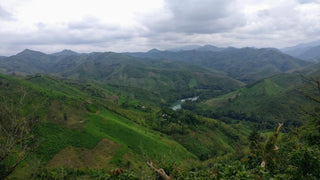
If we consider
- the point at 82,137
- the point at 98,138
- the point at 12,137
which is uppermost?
the point at 12,137

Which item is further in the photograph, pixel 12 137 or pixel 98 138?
pixel 98 138

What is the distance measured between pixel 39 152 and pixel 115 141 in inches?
1070

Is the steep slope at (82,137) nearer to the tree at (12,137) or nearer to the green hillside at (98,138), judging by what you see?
the green hillside at (98,138)

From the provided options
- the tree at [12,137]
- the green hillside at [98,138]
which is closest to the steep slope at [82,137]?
the green hillside at [98,138]

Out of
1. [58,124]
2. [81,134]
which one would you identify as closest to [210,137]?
[81,134]

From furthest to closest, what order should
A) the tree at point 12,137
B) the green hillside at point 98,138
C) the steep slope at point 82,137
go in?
the steep slope at point 82,137
the green hillside at point 98,138
the tree at point 12,137

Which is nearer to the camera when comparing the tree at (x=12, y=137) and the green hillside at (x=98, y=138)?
the tree at (x=12, y=137)

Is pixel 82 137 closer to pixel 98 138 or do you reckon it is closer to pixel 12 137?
pixel 98 138

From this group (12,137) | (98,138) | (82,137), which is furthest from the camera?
(98,138)

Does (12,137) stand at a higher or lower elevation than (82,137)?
higher

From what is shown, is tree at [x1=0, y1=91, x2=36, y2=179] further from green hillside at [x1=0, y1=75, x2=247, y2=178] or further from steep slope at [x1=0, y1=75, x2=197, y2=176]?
steep slope at [x1=0, y1=75, x2=197, y2=176]

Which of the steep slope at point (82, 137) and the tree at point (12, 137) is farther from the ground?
the tree at point (12, 137)

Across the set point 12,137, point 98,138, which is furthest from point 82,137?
point 12,137

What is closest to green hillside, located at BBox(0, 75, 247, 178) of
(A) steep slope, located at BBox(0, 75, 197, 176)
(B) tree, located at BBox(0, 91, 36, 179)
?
(A) steep slope, located at BBox(0, 75, 197, 176)
